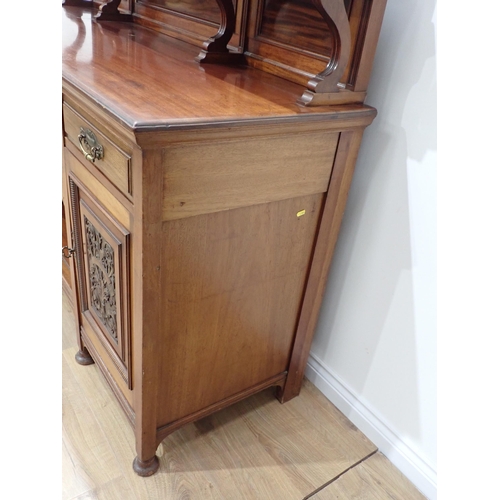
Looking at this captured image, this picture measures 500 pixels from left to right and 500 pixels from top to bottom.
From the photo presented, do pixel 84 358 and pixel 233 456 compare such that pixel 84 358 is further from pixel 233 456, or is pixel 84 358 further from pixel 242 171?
pixel 242 171

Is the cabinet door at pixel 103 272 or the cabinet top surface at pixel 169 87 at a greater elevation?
the cabinet top surface at pixel 169 87

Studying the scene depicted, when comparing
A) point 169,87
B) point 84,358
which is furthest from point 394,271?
point 84,358

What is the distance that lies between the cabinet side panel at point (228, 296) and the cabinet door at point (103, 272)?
10 cm

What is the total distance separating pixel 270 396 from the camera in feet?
4.61

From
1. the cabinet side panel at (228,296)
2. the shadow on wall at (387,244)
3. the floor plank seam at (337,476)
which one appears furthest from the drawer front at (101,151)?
the floor plank seam at (337,476)

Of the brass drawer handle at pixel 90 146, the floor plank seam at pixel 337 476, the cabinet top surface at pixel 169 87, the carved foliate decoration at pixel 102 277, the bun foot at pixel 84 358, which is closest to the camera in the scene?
the cabinet top surface at pixel 169 87

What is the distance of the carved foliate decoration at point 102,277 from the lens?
1.04m

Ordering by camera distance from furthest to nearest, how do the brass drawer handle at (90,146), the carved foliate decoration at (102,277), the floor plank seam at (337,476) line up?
the floor plank seam at (337,476)
the carved foliate decoration at (102,277)
the brass drawer handle at (90,146)

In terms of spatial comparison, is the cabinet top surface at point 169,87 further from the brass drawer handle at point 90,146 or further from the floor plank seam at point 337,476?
the floor plank seam at point 337,476

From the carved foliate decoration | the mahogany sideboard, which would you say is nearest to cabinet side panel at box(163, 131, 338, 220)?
the mahogany sideboard

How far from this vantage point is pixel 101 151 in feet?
2.90

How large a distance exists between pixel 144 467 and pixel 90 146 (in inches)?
30.5

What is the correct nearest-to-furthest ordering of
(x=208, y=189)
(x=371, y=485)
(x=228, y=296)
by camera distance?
(x=208, y=189), (x=228, y=296), (x=371, y=485)

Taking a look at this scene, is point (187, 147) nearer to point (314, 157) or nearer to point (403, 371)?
point (314, 157)
